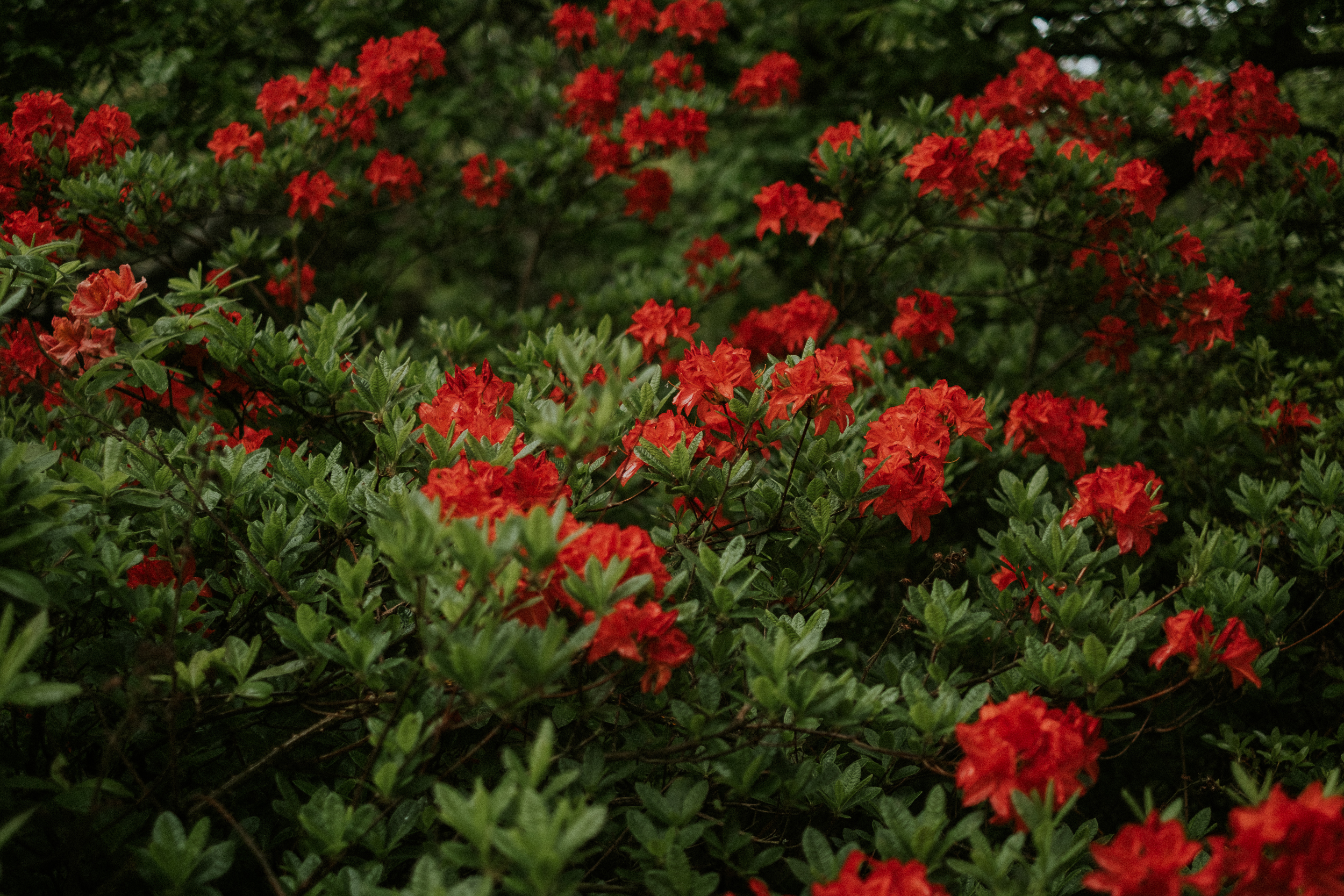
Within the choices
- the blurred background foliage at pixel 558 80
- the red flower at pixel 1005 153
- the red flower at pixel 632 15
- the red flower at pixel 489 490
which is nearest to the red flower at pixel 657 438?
the red flower at pixel 489 490

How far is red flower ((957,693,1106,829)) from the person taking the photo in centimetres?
116

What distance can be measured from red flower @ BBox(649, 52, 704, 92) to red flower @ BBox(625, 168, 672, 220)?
13.8 inches

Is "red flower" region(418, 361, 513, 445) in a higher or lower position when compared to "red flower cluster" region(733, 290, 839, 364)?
higher

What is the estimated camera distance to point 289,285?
9.80 ft

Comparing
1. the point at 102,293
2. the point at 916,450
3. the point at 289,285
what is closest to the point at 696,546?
the point at 916,450

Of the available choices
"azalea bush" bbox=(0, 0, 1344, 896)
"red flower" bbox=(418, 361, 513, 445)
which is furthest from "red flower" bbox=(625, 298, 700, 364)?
"red flower" bbox=(418, 361, 513, 445)

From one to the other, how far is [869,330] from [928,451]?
1787 millimetres

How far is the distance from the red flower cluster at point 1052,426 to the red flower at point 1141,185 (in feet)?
2.20

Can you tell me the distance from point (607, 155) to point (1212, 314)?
7.16 ft

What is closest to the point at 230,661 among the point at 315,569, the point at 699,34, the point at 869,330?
the point at 315,569

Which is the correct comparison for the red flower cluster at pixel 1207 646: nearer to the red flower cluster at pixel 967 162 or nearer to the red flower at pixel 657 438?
the red flower at pixel 657 438

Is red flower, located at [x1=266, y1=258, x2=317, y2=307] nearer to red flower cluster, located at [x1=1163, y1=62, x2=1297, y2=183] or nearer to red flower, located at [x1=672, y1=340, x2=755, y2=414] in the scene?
red flower, located at [x1=672, y1=340, x2=755, y2=414]

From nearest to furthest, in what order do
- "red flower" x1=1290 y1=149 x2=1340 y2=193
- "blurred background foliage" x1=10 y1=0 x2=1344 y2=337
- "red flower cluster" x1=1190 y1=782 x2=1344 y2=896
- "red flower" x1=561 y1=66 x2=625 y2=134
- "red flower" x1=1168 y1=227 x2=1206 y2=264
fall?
"red flower cluster" x1=1190 y1=782 x2=1344 y2=896 → "red flower" x1=1168 y1=227 x2=1206 y2=264 → "red flower" x1=1290 y1=149 x2=1340 y2=193 → "blurred background foliage" x1=10 y1=0 x2=1344 y2=337 → "red flower" x1=561 y1=66 x2=625 y2=134

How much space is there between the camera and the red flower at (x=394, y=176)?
3221mm
